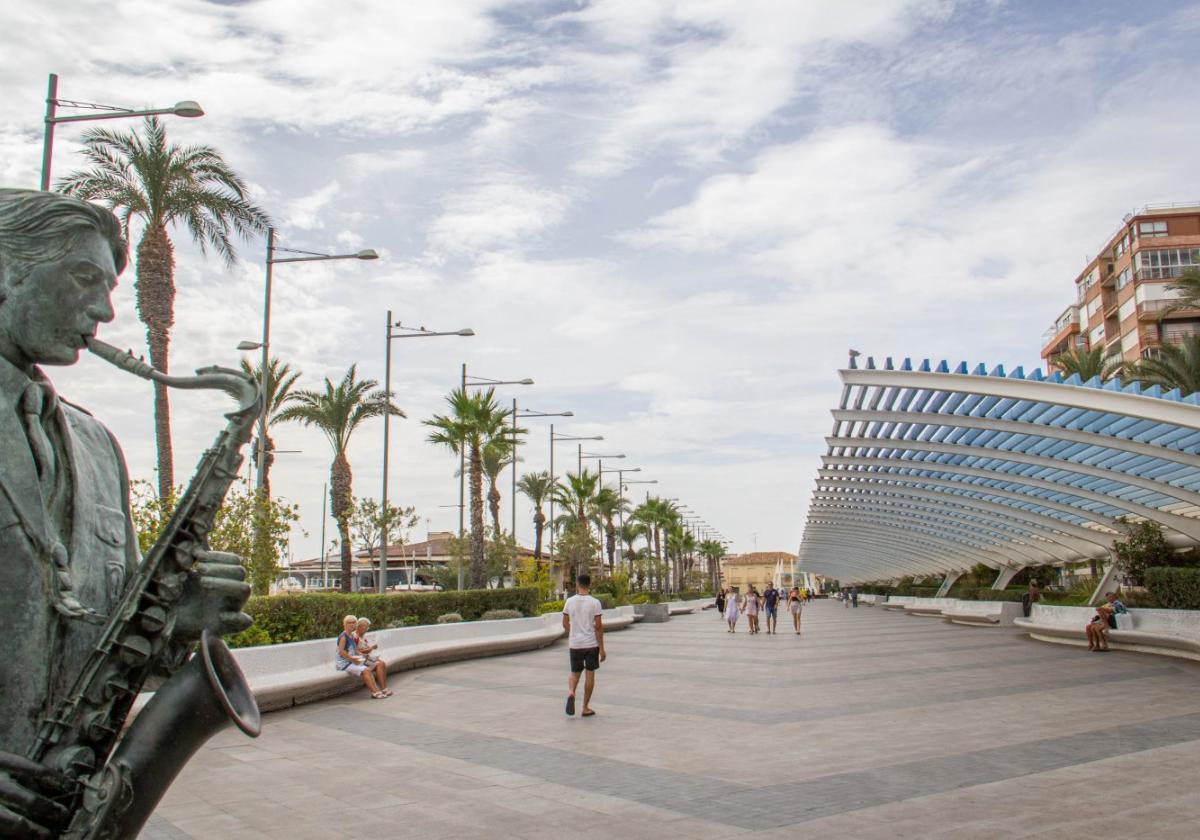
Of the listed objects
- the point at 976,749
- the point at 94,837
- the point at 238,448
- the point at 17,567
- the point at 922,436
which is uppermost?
the point at 922,436

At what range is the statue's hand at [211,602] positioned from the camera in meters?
2.54

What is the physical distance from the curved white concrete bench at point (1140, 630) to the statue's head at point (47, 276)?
20.7 m

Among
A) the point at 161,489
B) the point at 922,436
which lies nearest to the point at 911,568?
the point at 922,436

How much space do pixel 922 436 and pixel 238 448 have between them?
27646mm

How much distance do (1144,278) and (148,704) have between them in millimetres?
62994

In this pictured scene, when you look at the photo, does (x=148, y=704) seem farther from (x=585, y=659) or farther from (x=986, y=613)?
(x=986, y=613)

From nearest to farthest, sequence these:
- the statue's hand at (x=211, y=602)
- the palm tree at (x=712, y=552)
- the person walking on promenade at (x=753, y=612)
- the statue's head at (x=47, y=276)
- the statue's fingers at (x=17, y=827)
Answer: the statue's fingers at (x=17, y=827)
the statue's head at (x=47, y=276)
the statue's hand at (x=211, y=602)
the person walking on promenade at (x=753, y=612)
the palm tree at (x=712, y=552)

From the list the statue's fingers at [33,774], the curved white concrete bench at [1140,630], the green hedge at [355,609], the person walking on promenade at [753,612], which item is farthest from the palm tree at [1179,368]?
the statue's fingers at [33,774]

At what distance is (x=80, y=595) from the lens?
2.39 metres

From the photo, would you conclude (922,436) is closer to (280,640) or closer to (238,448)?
(280,640)

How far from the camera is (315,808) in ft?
23.6

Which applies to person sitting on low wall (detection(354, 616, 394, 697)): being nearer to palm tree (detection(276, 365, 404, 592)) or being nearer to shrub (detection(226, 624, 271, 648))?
shrub (detection(226, 624, 271, 648))

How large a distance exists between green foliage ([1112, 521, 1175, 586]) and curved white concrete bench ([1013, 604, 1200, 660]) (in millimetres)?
2070

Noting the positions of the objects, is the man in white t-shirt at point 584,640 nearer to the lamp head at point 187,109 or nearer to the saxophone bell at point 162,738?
the lamp head at point 187,109
